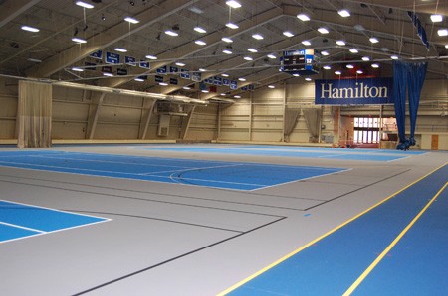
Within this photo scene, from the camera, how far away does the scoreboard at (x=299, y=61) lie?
1094 inches

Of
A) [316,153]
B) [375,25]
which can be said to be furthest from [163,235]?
[316,153]

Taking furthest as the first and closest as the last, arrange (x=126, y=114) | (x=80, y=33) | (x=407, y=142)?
(x=126, y=114) < (x=407, y=142) < (x=80, y=33)

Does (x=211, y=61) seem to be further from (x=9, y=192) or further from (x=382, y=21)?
(x=9, y=192)

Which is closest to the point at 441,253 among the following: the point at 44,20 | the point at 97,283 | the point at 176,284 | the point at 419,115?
the point at 176,284

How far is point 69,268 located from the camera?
497 centimetres

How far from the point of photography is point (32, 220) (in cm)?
754

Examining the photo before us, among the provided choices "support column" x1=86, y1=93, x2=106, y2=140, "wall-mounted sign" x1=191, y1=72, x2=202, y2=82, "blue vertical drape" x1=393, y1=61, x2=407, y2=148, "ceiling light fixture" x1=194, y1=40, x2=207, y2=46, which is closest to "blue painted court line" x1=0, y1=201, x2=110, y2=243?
"ceiling light fixture" x1=194, y1=40, x2=207, y2=46

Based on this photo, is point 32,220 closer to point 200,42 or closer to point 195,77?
point 200,42

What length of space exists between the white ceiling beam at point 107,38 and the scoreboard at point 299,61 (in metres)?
7.38

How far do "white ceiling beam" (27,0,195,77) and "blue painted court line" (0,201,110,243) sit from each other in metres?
19.9

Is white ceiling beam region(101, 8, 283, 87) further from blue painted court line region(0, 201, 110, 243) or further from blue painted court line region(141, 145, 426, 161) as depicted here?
blue painted court line region(0, 201, 110, 243)

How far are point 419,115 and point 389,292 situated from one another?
5011 centimetres

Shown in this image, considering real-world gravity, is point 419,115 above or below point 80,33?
below

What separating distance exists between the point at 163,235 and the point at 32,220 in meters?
2.60
